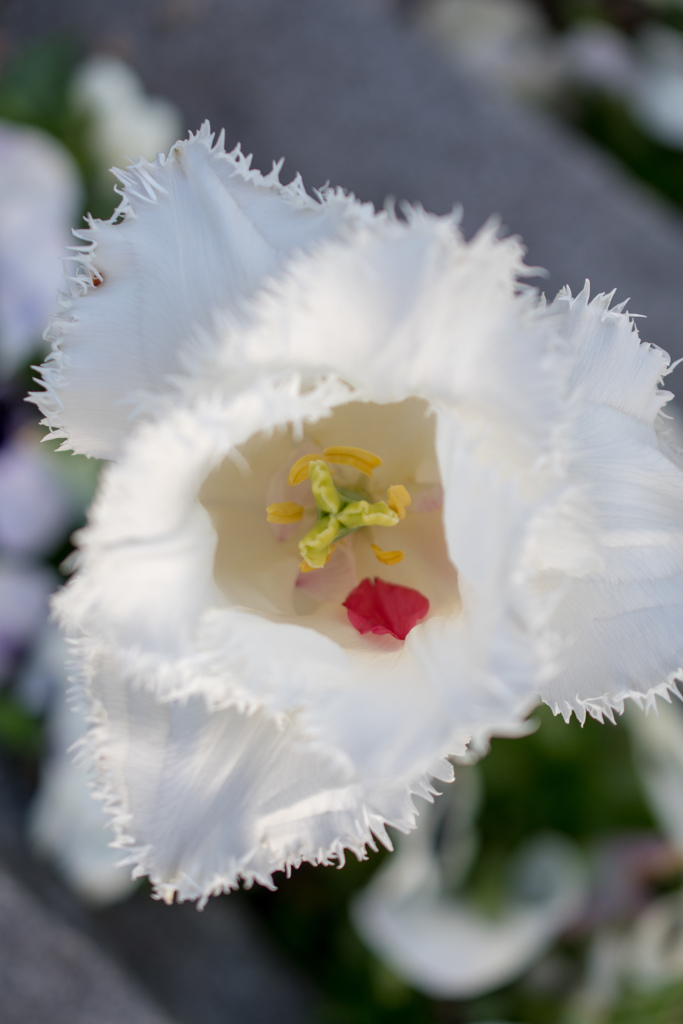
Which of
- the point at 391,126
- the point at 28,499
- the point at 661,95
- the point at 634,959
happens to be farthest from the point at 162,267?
the point at 661,95

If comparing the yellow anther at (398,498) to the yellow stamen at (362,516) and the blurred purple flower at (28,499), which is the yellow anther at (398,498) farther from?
the blurred purple flower at (28,499)

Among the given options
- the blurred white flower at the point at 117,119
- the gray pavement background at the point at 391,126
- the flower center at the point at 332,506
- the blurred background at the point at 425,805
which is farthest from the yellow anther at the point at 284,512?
the gray pavement background at the point at 391,126

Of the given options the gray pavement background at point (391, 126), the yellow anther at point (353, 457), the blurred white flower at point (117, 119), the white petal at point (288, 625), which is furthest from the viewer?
the gray pavement background at point (391, 126)

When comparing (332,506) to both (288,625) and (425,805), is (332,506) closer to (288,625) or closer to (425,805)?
(288,625)

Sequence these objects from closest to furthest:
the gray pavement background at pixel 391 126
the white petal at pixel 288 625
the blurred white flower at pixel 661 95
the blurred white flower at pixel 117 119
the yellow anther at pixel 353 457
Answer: the white petal at pixel 288 625 → the yellow anther at pixel 353 457 → the blurred white flower at pixel 117 119 → the gray pavement background at pixel 391 126 → the blurred white flower at pixel 661 95

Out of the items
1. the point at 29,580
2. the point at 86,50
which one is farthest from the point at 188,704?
the point at 86,50

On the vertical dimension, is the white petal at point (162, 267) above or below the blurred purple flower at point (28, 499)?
above

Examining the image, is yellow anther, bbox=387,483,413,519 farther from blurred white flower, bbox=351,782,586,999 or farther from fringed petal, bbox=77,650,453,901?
blurred white flower, bbox=351,782,586,999
